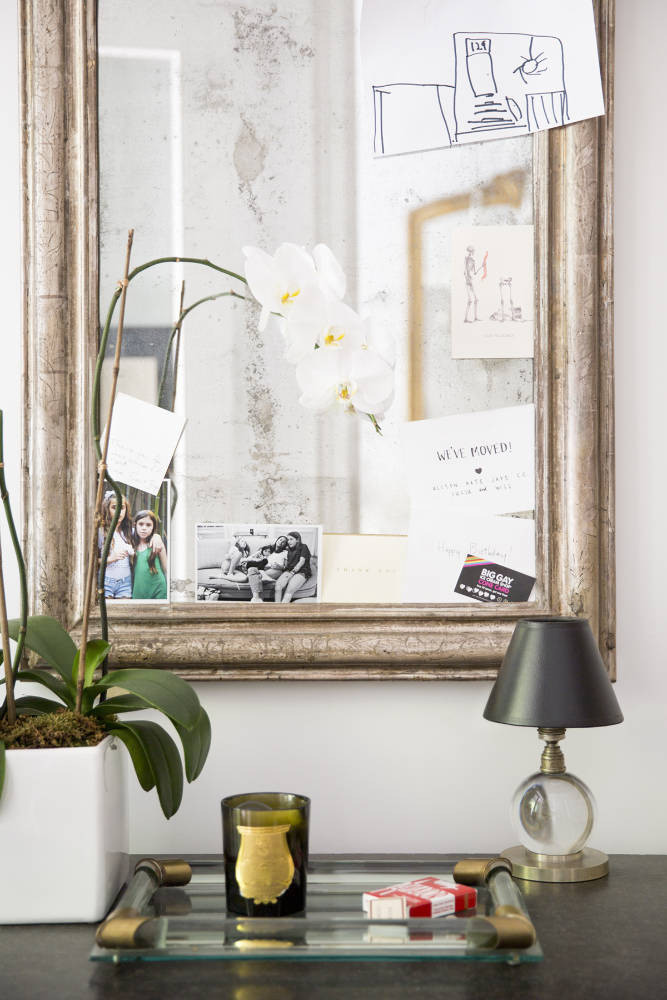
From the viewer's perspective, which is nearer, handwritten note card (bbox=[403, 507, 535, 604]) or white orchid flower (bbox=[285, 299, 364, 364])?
white orchid flower (bbox=[285, 299, 364, 364])

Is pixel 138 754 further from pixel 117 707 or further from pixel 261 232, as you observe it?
pixel 261 232

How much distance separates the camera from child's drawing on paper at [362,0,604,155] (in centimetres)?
116

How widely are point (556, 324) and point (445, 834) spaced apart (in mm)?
659

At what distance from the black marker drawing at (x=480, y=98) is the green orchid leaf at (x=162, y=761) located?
0.75 m

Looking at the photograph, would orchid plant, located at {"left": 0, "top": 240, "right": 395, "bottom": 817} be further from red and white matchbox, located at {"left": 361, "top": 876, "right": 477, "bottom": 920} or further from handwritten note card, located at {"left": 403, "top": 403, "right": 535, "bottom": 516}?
red and white matchbox, located at {"left": 361, "top": 876, "right": 477, "bottom": 920}

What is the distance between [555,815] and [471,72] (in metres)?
0.90

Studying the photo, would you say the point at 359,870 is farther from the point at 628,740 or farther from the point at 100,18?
the point at 100,18

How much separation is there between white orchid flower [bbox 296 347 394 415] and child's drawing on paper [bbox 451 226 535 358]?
14 centimetres

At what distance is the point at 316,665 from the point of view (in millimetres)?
1153

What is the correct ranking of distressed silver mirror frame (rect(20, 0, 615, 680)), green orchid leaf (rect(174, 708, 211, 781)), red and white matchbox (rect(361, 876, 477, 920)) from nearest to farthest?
red and white matchbox (rect(361, 876, 477, 920)) < green orchid leaf (rect(174, 708, 211, 781)) < distressed silver mirror frame (rect(20, 0, 615, 680))

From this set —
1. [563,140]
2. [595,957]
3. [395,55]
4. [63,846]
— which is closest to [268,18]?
[395,55]

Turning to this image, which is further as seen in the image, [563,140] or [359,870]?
[563,140]

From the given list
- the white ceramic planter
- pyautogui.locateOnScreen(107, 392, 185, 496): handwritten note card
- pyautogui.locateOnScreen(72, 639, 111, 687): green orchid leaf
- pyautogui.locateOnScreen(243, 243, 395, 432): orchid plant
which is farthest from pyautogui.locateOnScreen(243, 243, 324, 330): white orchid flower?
the white ceramic planter

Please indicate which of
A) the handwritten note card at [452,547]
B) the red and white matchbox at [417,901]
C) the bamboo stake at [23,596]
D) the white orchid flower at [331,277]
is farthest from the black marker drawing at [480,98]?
the red and white matchbox at [417,901]
